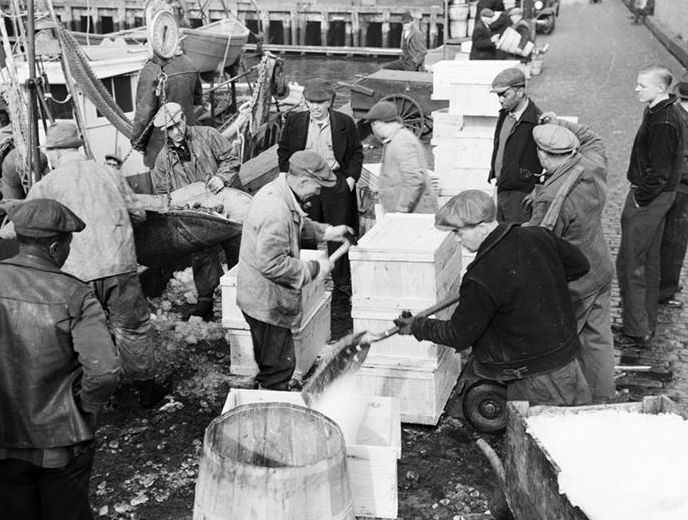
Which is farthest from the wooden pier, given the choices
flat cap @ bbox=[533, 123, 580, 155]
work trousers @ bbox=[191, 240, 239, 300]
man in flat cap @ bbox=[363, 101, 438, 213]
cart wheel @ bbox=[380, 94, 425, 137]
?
flat cap @ bbox=[533, 123, 580, 155]

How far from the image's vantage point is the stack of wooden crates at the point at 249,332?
6.91 metres

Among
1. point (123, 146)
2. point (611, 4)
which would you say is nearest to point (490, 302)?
point (123, 146)

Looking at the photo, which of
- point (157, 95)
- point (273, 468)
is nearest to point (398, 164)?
point (157, 95)

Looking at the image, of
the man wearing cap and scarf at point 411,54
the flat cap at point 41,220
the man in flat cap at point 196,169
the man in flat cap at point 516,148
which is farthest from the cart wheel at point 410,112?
the flat cap at point 41,220

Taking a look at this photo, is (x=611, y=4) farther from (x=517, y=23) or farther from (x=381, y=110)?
(x=381, y=110)

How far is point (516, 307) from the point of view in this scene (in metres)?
4.79

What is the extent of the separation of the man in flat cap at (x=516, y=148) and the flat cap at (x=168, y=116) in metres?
2.83

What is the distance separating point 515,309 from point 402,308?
4.75 feet

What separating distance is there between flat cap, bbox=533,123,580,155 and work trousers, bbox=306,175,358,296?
271cm

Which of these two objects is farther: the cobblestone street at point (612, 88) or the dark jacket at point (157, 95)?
the dark jacket at point (157, 95)

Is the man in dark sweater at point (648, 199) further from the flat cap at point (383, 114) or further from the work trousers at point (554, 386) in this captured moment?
the work trousers at point (554, 386)

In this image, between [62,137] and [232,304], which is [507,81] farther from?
[62,137]

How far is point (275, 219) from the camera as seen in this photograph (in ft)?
18.2

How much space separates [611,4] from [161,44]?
3390 cm
